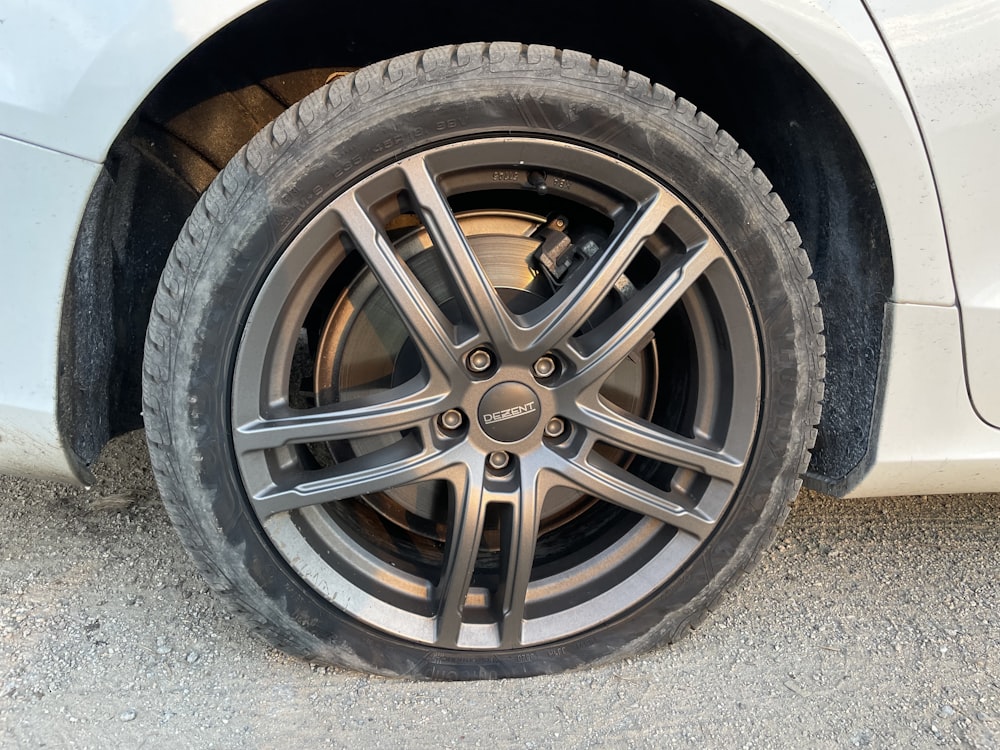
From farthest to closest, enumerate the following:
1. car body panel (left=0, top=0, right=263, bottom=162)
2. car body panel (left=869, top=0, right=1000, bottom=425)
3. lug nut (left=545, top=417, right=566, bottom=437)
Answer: lug nut (left=545, top=417, right=566, bottom=437) < car body panel (left=869, top=0, right=1000, bottom=425) < car body panel (left=0, top=0, right=263, bottom=162)

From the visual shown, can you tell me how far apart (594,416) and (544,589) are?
41 cm

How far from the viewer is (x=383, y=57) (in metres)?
1.67

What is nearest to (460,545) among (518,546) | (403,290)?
(518,546)

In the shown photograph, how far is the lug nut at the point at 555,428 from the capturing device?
58.8 inches

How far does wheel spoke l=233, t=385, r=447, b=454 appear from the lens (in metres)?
1.35

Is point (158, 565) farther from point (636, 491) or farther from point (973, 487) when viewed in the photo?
point (973, 487)

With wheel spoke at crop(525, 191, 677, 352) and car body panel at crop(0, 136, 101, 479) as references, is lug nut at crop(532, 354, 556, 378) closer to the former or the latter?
wheel spoke at crop(525, 191, 677, 352)

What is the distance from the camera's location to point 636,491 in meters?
1.51

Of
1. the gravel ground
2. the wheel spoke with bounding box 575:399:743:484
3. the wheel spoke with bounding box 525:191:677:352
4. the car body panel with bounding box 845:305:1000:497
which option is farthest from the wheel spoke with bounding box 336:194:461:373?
the car body panel with bounding box 845:305:1000:497

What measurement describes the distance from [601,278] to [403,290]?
0.37m

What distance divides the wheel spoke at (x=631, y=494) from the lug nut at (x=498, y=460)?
10cm

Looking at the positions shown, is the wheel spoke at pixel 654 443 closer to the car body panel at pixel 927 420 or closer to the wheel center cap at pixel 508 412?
the wheel center cap at pixel 508 412

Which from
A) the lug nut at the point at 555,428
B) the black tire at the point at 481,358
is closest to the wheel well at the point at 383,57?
the black tire at the point at 481,358

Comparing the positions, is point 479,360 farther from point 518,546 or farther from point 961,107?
point 961,107
